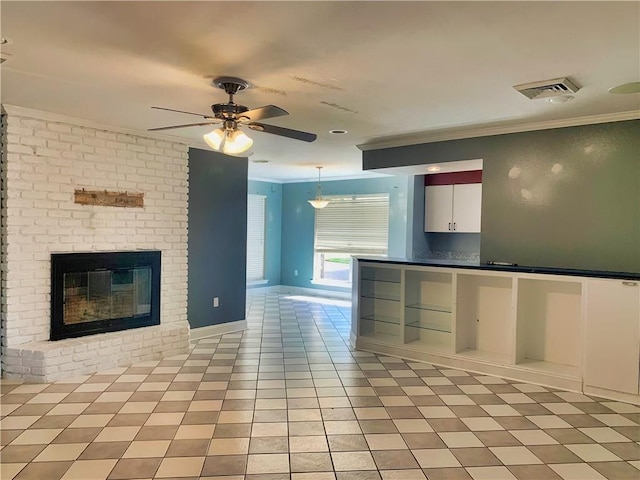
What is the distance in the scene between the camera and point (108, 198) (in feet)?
15.4

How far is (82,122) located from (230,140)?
223 cm

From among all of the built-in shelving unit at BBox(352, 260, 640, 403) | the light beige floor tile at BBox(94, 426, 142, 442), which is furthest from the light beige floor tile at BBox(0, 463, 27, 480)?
the built-in shelving unit at BBox(352, 260, 640, 403)

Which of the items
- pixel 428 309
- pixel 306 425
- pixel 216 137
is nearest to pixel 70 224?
pixel 216 137

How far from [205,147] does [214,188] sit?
1.75 ft

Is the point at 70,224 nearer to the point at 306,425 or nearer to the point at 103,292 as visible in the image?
the point at 103,292

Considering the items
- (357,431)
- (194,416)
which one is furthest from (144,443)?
(357,431)

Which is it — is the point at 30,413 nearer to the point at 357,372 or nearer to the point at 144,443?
the point at 144,443

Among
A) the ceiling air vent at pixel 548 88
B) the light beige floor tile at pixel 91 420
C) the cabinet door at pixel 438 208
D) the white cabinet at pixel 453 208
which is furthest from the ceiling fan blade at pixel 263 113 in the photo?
the cabinet door at pixel 438 208

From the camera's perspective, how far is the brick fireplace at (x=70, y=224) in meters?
4.05

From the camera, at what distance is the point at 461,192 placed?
6730mm

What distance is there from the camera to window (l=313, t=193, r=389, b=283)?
Result: 8.42 m

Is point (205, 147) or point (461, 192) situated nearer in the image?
point (205, 147)

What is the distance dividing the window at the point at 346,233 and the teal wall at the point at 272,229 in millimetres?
978

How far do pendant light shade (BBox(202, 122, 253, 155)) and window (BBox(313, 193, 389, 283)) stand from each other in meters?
5.36
